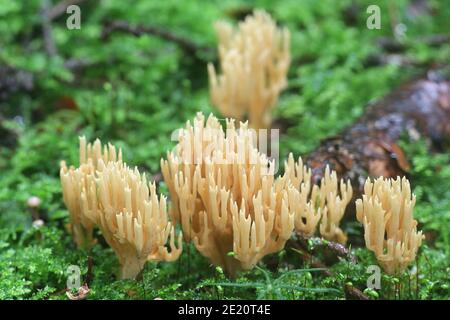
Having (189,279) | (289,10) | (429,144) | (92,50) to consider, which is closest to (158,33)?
(92,50)

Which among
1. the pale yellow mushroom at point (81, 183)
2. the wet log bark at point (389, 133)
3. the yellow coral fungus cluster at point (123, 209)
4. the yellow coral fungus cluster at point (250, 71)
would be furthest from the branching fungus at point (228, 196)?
the yellow coral fungus cluster at point (250, 71)

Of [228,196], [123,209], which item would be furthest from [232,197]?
[123,209]

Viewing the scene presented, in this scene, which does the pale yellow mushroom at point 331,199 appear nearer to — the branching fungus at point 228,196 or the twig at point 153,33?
the branching fungus at point 228,196

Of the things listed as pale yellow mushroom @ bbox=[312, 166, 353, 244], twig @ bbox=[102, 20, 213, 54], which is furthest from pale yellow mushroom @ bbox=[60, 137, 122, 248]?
twig @ bbox=[102, 20, 213, 54]

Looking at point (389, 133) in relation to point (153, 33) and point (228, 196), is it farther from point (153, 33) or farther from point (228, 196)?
point (153, 33)

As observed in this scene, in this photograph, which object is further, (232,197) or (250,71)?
(250,71)

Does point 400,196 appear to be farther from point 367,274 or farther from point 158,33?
point 158,33

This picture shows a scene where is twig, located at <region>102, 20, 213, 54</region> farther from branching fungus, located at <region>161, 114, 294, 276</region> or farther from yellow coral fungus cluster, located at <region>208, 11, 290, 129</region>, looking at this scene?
branching fungus, located at <region>161, 114, 294, 276</region>
